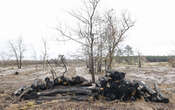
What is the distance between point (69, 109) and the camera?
3.71 m

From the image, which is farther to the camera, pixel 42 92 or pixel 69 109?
pixel 42 92

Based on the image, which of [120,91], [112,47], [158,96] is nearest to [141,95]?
[158,96]

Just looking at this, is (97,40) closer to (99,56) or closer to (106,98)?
(99,56)

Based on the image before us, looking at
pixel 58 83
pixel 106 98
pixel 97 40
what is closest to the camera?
pixel 106 98

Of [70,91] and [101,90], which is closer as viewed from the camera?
[101,90]

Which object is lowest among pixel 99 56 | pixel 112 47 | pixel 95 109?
pixel 95 109

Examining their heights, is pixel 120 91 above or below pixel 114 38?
below

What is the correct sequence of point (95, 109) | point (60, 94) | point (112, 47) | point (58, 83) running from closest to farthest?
point (95, 109), point (60, 94), point (58, 83), point (112, 47)

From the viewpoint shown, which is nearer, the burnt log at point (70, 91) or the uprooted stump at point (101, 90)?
the uprooted stump at point (101, 90)

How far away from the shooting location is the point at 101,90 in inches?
182

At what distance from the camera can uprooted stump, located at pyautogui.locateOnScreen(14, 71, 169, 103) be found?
4.46 meters

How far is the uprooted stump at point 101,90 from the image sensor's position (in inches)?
176

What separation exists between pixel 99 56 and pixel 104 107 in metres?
4.59

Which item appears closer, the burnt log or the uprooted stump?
the uprooted stump
